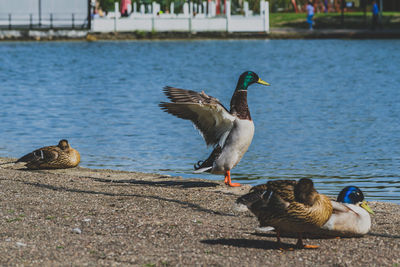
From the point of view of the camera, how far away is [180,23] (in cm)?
6066

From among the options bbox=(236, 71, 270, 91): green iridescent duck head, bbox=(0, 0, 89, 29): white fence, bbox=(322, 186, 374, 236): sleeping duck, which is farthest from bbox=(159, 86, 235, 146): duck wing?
bbox=(0, 0, 89, 29): white fence

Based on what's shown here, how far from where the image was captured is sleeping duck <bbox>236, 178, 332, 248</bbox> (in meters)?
6.51

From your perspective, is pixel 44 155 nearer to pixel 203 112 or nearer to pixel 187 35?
pixel 203 112

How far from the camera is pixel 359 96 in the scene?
26062 millimetres

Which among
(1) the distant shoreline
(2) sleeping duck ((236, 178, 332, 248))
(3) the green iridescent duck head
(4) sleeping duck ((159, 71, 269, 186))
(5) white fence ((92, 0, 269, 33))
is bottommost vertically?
(2) sleeping duck ((236, 178, 332, 248))

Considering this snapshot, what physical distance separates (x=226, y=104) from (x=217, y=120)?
13317 mm

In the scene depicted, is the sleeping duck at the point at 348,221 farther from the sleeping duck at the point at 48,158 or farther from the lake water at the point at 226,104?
the sleeping duck at the point at 48,158

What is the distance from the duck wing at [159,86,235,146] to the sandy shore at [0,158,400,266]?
0.72 meters

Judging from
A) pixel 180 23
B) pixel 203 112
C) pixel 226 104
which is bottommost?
pixel 226 104

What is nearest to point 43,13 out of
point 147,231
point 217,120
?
point 217,120

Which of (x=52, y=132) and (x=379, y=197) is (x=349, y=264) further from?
(x=52, y=132)

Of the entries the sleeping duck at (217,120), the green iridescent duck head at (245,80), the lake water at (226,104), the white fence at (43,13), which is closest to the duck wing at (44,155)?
the lake water at (226,104)

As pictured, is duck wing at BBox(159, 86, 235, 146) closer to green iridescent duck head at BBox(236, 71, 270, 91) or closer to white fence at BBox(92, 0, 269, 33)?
green iridescent duck head at BBox(236, 71, 270, 91)

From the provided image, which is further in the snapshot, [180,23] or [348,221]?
[180,23]
